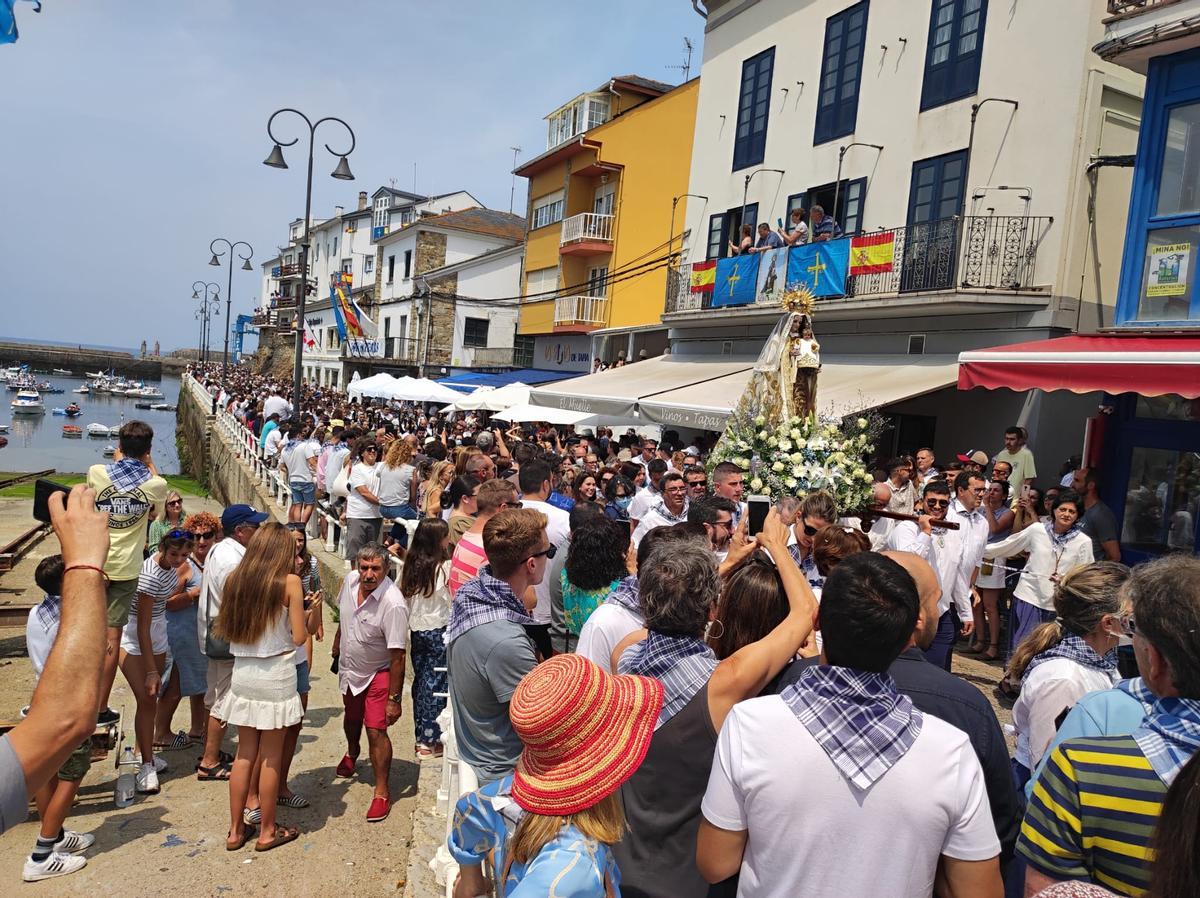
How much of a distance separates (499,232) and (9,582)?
35.5 m

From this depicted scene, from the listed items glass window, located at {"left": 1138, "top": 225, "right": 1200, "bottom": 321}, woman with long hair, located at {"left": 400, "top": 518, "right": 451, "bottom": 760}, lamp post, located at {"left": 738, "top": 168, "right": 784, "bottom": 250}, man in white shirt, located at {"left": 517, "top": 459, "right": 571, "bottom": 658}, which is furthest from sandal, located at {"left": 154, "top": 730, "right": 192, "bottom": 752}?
lamp post, located at {"left": 738, "top": 168, "right": 784, "bottom": 250}

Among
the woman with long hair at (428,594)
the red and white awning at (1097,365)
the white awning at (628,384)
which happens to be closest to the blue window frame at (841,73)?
the white awning at (628,384)

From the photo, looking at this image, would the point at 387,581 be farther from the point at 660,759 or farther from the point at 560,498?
the point at 660,759

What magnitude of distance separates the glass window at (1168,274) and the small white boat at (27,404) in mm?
68866

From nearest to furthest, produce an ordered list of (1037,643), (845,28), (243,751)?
(1037,643) < (243,751) < (845,28)

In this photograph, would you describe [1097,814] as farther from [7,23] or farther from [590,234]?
[590,234]

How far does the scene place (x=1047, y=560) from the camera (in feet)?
23.2

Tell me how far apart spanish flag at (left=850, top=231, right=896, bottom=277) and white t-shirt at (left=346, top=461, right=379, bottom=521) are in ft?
29.2

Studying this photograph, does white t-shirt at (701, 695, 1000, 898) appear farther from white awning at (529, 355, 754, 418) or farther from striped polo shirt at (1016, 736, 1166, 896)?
white awning at (529, 355, 754, 418)

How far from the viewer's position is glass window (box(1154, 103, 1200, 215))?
9000 millimetres

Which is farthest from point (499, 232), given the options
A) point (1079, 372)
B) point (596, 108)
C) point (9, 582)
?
point (1079, 372)

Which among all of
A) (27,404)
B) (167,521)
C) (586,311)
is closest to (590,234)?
(586,311)

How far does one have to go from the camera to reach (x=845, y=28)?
16.0m

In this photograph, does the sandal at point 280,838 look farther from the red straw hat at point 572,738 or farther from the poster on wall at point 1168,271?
the poster on wall at point 1168,271
